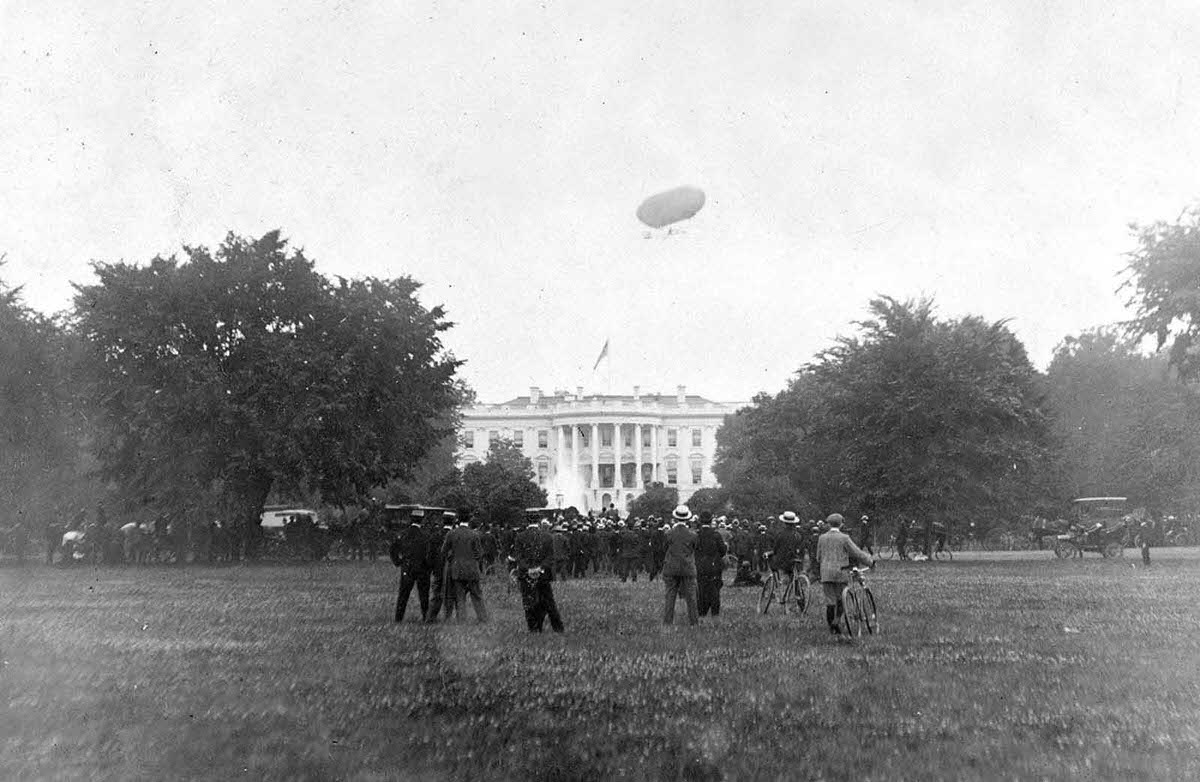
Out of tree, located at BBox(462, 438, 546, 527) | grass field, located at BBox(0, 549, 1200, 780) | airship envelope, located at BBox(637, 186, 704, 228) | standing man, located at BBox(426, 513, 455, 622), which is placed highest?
airship envelope, located at BBox(637, 186, 704, 228)

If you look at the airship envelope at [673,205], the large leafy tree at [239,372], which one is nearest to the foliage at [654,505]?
the large leafy tree at [239,372]

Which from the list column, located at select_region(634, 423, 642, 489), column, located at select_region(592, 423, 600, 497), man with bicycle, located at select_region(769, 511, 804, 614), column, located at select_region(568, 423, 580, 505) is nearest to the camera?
man with bicycle, located at select_region(769, 511, 804, 614)

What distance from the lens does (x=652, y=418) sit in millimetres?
134125

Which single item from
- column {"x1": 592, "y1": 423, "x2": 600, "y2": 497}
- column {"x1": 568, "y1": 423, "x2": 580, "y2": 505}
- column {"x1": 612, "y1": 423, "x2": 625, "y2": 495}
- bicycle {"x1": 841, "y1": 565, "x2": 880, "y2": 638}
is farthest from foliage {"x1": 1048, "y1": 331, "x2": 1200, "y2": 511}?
column {"x1": 568, "y1": 423, "x2": 580, "y2": 505}

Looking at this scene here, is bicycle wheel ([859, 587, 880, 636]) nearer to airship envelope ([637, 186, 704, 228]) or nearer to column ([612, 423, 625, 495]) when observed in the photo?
airship envelope ([637, 186, 704, 228])

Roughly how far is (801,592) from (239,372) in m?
28.1

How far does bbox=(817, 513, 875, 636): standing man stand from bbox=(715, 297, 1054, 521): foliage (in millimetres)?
29060

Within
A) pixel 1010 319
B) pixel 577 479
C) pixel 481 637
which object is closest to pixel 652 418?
pixel 577 479

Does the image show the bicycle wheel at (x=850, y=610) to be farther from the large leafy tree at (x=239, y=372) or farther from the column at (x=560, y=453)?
the column at (x=560, y=453)

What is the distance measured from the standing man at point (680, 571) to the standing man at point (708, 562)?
31.6 inches

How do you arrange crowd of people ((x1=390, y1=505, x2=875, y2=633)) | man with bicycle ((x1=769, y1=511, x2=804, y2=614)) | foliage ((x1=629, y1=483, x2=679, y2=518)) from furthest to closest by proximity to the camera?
foliage ((x1=629, y1=483, x2=679, y2=518))
man with bicycle ((x1=769, y1=511, x2=804, y2=614))
crowd of people ((x1=390, y1=505, x2=875, y2=633))

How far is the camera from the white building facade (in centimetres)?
13262

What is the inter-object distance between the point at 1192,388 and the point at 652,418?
95.3 meters

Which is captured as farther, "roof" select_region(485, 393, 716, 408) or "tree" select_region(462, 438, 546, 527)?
"roof" select_region(485, 393, 716, 408)
